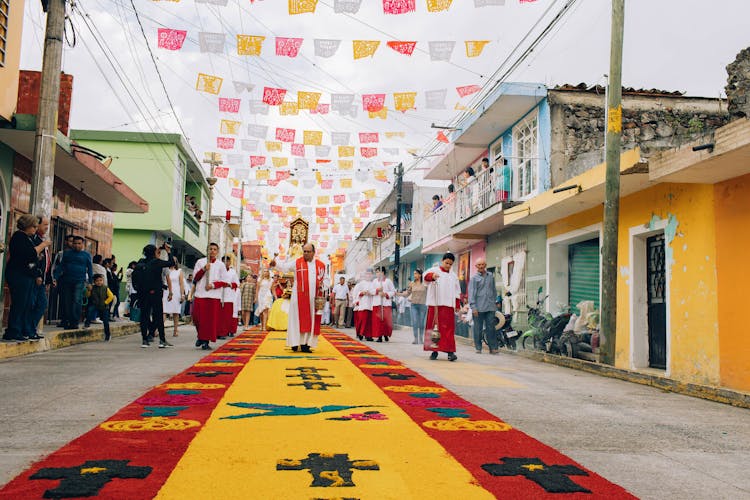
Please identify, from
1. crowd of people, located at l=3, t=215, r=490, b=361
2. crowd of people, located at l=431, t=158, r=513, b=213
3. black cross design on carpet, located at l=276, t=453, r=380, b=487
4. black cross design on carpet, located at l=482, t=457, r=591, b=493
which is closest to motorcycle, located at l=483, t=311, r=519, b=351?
crowd of people, located at l=3, t=215, r=490, b=361

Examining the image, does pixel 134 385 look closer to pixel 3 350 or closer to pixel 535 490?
pixel 3 350

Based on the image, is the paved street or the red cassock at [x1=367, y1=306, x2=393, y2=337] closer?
the paved street

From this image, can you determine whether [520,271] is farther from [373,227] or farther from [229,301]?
[373,227]

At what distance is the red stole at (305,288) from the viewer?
35.9ft

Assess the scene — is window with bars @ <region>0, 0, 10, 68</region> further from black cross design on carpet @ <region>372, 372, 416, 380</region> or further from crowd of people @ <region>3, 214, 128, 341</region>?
black cross design on carpet @ <region>372, 372, 416, 380</region>

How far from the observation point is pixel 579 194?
12391mm

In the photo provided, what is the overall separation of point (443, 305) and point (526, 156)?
8.41m

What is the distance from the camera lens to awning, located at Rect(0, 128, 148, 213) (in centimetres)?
1268

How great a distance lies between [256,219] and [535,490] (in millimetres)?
30875

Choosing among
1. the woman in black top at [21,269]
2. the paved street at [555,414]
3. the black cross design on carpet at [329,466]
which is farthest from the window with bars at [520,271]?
the black cross design on carpet at [329,466]

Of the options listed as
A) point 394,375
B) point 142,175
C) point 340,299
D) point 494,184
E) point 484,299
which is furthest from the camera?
point 142,175

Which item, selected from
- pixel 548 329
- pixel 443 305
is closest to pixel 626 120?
pixel 548 329

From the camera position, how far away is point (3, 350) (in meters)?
9.20

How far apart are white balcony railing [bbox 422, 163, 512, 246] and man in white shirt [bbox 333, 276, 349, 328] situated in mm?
3894
